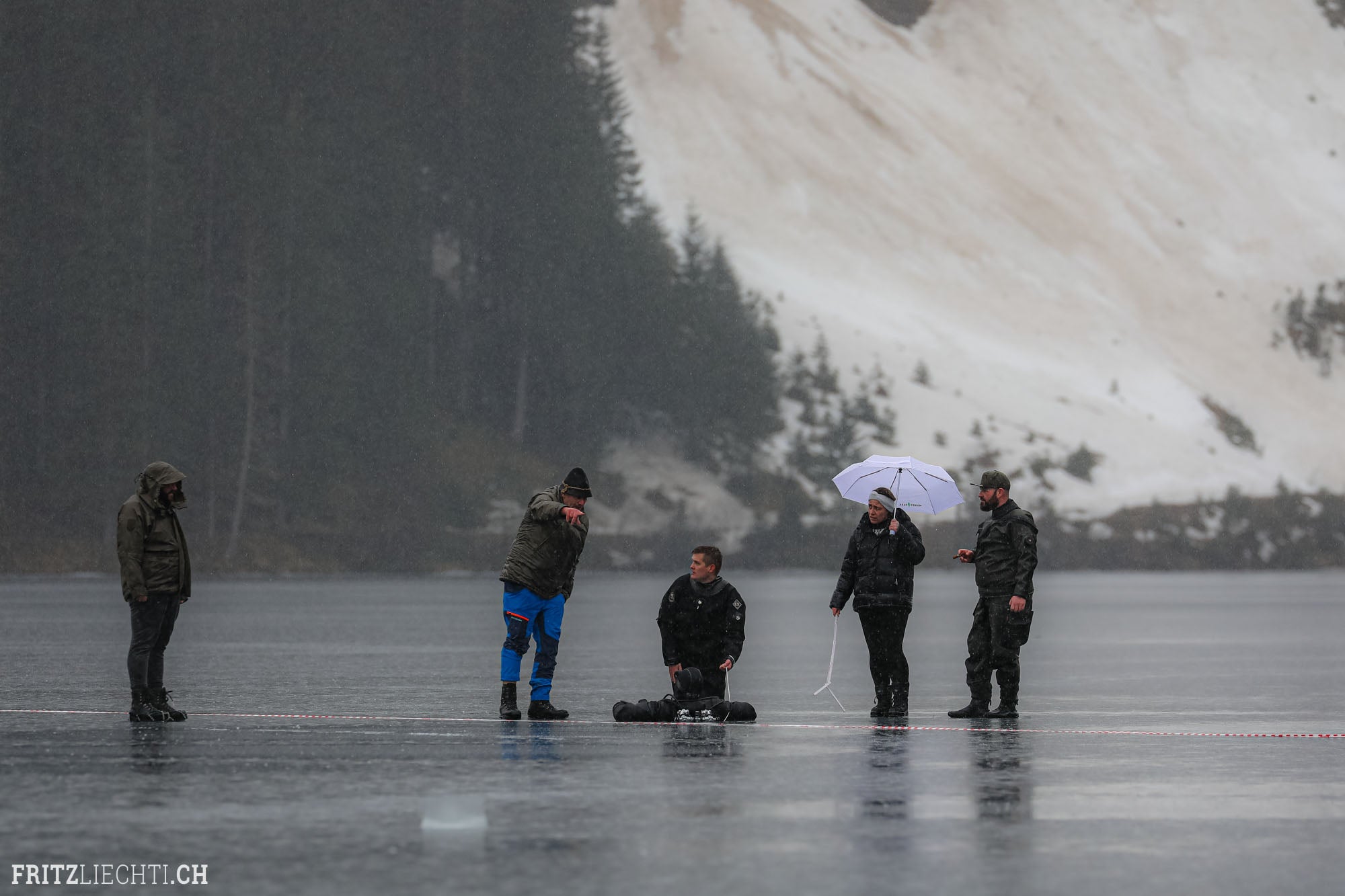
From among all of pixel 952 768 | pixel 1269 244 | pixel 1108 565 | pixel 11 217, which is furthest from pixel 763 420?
pixel 952 768

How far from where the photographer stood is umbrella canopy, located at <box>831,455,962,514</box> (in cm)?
1803

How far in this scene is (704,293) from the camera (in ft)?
314

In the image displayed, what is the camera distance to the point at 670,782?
41.5 feet

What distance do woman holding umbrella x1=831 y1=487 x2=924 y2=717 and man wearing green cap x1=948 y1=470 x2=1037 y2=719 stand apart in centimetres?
48

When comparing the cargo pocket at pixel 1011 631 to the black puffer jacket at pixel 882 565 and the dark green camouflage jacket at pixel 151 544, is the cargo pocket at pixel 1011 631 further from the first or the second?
the dark green camouflage jacket at pixel 151 544

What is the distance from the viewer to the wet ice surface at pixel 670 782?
9.50 meters

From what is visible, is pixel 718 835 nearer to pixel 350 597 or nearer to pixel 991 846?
pixel 991 846

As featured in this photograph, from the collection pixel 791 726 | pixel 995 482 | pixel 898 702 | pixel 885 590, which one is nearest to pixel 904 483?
pixel 995 482

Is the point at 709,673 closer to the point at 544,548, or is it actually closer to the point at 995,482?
the point at 544,548

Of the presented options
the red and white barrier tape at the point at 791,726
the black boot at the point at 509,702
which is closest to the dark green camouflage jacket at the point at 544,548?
the black boot at the point at 509,702

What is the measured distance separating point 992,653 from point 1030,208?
377 ft

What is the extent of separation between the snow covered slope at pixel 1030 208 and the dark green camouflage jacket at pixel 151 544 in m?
78.0

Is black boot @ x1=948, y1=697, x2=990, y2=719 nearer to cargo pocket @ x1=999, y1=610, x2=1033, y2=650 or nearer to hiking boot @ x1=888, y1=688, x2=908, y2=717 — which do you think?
hiking boot @ x1=888, y1=688, x2=908, y2=717

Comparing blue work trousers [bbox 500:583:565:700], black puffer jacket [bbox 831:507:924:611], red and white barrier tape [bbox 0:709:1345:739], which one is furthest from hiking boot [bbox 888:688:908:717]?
blue work trousers [bbox 500:583:565:700]
